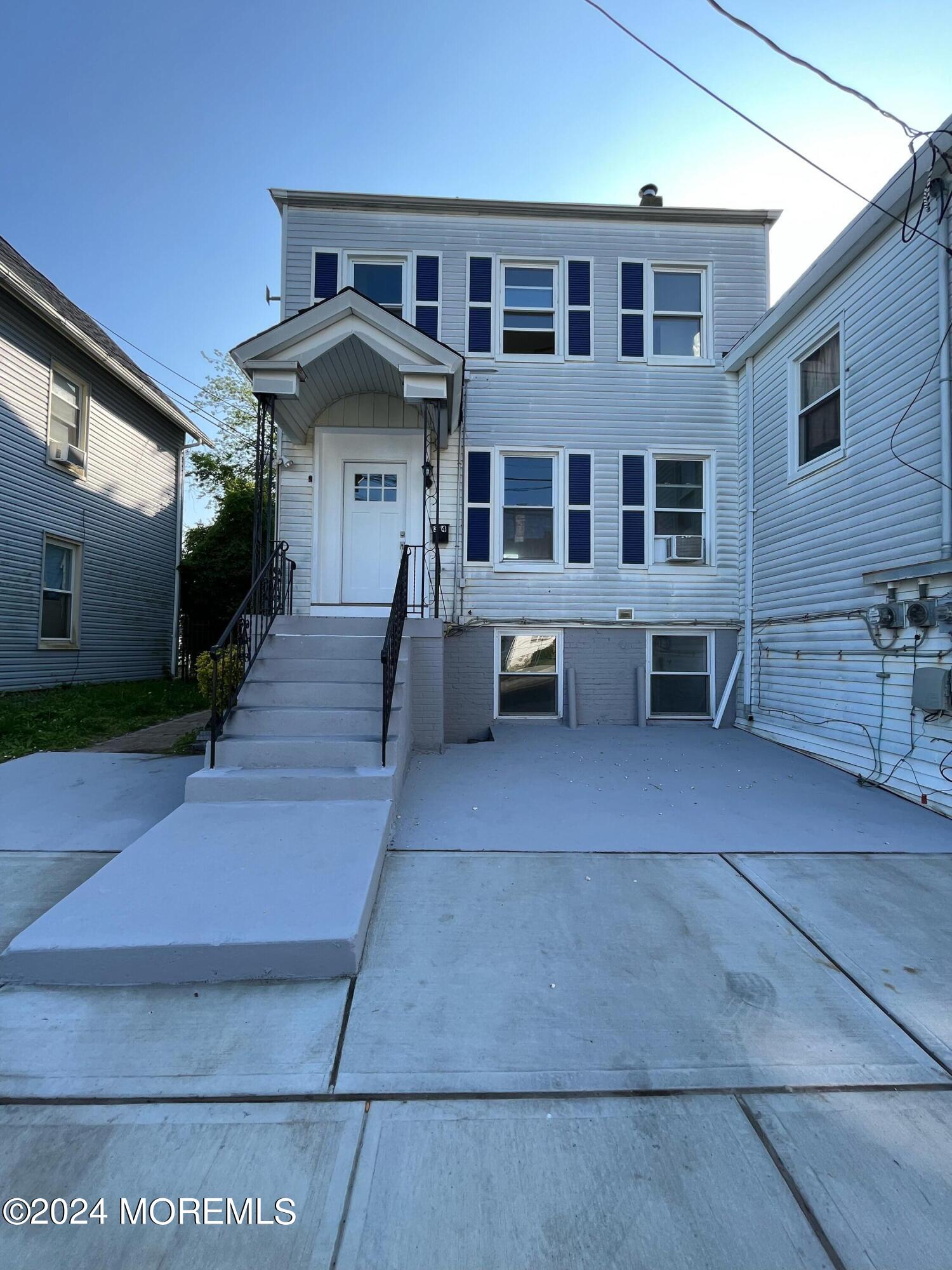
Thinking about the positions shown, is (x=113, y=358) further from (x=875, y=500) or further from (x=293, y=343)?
(x=875, y=500)

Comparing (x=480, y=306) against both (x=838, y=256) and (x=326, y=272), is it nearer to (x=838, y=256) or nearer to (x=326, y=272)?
(x=326, y=272)

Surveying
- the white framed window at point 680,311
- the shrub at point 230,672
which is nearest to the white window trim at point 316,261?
the white framed window at point 680,311

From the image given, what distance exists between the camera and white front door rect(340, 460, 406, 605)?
773cm

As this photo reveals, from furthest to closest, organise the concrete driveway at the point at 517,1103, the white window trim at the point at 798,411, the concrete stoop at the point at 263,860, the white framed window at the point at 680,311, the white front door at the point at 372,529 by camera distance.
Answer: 1. the white framed window at the point at 680,311
2. the white front door at the point at 372,529
3. the white window trim at the point at 798,411
4. the concrete stoop at the point at 263,860
5. the concrete driveway at the point at 517,1103

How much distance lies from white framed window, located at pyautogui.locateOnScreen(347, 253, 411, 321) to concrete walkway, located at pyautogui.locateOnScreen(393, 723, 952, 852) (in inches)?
232

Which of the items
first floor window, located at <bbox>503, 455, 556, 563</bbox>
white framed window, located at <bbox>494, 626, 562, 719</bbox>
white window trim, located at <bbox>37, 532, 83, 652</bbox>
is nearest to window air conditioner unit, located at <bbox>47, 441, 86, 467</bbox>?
white window trim, located at <bbox>37, 532, 83, 652</bbox>

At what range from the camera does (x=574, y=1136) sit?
1879mm

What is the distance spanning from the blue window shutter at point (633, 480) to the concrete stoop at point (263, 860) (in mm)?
4193

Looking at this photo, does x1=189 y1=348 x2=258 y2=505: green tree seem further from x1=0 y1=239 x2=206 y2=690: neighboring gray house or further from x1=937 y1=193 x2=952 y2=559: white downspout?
x1=937 y1=193 x2=952 y2=559: white downspout

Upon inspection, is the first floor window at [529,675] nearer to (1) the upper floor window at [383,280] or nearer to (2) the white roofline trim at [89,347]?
(1) the upper floor window at [383,280]

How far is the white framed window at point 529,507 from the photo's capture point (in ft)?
26.5

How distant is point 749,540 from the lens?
25.9 ft

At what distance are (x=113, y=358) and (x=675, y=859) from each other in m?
11.8

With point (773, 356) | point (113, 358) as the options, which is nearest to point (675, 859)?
point (773, 356)
